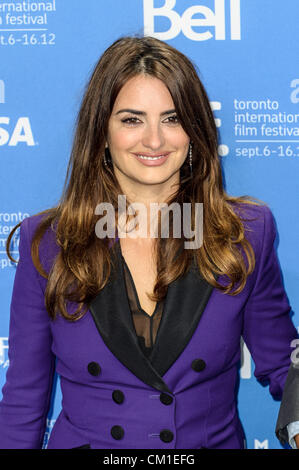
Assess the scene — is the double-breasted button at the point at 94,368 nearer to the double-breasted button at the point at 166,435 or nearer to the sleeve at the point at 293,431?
the double-breasted button at the point at 166,435

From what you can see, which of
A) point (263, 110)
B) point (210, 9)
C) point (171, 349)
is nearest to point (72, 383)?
point (171, 349)

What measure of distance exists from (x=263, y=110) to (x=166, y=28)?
1.44 ft

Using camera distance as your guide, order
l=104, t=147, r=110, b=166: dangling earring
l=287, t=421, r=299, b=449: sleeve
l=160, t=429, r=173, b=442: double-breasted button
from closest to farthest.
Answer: l=287, t=421, r=299, b=449: sleeve < l=160, t=429, r=173, b=442: double-breasted button < l=104, t=147, r=110, b=166: dangling earring

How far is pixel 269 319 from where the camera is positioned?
2.02 metres

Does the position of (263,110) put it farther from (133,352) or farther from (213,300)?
(133,352)

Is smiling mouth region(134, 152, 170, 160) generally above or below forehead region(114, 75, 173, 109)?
below

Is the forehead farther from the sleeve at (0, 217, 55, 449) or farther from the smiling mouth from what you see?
the sleeve at (0, 217, 55, 449)

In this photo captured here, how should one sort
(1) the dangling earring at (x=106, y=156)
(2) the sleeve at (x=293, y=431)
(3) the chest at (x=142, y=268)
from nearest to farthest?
1. (2) the sleeve at (x=293, y=431)
2. (3) the chest at (x=142, y=268)
3. (1) the dangling earring at (x=106, y=156)

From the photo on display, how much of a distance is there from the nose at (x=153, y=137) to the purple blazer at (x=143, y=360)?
39 centimetres

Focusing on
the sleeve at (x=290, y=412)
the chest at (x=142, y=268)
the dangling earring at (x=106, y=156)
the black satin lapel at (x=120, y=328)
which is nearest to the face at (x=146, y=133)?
the dangling earring at (x=106, y=156)

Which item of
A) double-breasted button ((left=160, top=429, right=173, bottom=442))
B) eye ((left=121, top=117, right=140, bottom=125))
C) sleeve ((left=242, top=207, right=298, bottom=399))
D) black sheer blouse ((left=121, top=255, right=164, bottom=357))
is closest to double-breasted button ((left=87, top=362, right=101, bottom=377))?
black sheer blouse ((left=121, top=255, right=164, bottom=357))

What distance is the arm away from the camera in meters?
2.00

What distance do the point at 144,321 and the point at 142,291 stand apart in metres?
0.10

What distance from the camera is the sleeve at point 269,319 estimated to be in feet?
6.56
